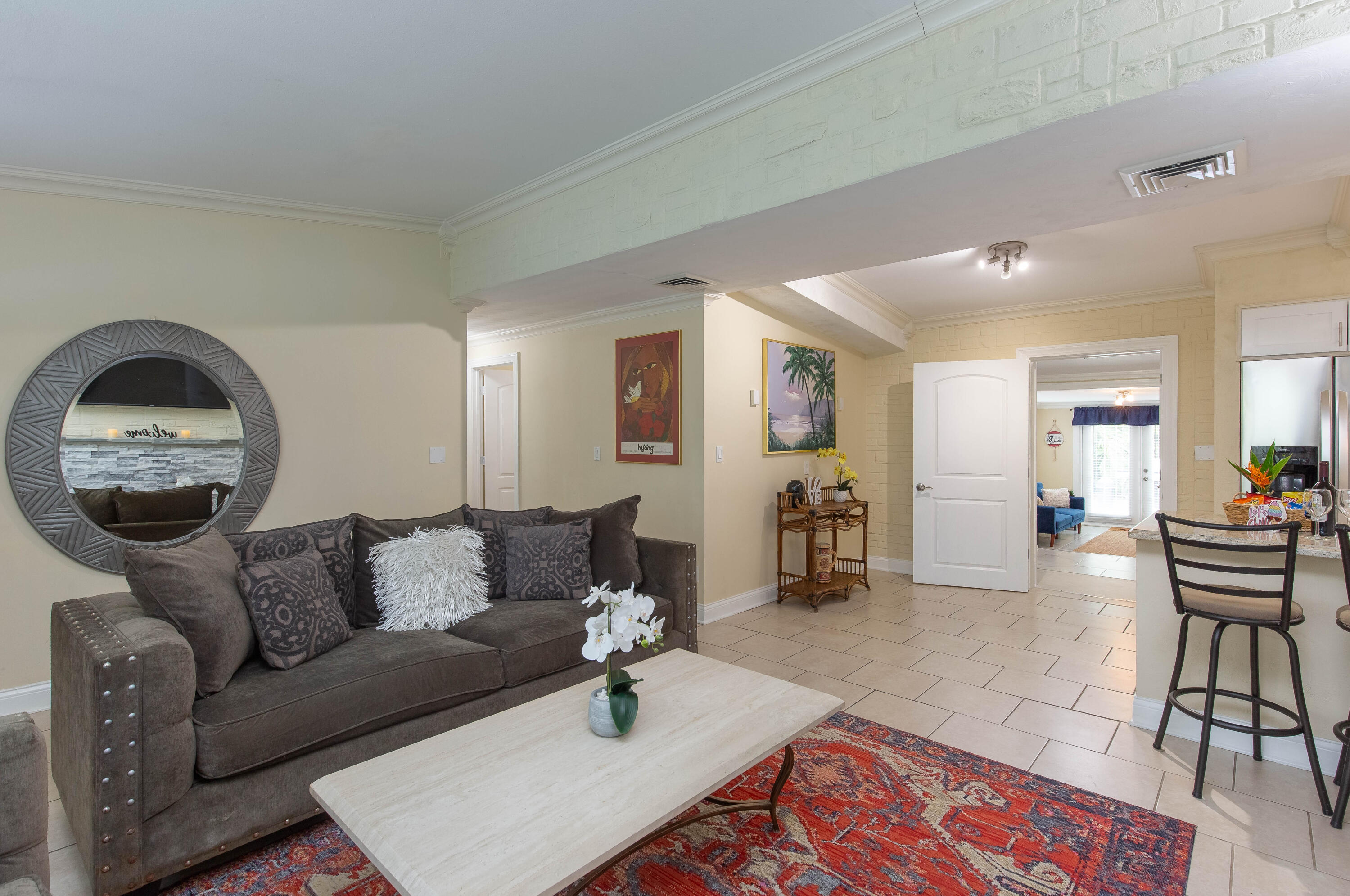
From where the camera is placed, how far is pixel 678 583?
10.7 feet

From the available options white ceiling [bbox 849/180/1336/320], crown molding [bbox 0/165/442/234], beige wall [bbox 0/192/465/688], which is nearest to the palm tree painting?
white ceiling [bbox 849/180/1336/320]

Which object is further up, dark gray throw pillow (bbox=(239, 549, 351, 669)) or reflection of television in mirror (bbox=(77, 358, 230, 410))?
reflection of television in mirror (bbox=(77, 358, 230, 410))

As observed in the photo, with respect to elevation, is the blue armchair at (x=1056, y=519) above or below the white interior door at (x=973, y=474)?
below

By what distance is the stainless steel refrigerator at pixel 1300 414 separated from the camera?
357 cm

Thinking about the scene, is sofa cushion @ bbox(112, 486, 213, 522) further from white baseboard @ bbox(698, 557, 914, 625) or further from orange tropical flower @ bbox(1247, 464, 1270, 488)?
orange tropical flower @ bbox(1247, 464, 1270, 488)

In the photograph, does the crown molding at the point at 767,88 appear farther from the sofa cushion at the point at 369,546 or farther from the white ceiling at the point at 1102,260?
the sofa cushion at the point at 369,546

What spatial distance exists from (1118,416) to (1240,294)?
8.68 meters

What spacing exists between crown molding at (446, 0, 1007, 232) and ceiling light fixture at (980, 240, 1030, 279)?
1975mm

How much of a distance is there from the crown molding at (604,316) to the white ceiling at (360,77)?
1.47m

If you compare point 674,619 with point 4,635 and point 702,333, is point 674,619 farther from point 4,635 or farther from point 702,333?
point 4,635

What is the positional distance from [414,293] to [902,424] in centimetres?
450

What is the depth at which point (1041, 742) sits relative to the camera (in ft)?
8.91

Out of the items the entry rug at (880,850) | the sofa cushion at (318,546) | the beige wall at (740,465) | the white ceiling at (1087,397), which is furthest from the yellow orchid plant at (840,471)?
the white ceiling at (1087,397)

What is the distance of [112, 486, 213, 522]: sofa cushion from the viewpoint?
10.7 feet
